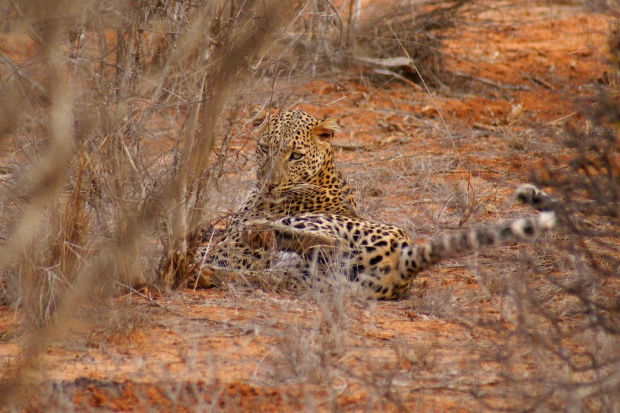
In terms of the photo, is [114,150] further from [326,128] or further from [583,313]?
[583,313]

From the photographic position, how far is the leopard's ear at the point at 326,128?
→ 6.48 meters

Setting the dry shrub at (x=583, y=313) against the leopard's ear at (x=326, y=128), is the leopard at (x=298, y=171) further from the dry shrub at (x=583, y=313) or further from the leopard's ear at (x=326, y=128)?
the dry shrub at (x=583, y=313)

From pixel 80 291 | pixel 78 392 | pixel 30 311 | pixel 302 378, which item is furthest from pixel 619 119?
pixel 30 311

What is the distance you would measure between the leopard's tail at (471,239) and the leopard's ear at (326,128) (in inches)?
59.3

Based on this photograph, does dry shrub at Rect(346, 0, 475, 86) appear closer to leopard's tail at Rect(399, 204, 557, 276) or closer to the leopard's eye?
the leopard's eye

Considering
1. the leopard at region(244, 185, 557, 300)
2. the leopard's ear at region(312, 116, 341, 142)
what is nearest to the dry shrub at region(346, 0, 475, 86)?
the leopard's ear at region(312, 116, 341, 142)

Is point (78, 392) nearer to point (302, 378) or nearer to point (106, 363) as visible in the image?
point (106, 363)

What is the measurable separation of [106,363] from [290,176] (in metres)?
2.78

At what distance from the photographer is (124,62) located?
177 inches

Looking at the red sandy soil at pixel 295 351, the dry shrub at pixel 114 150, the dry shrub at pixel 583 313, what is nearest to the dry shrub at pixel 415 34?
the red sandy soil at pixel 295 351

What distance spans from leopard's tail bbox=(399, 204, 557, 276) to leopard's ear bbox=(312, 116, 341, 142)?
1505 mm

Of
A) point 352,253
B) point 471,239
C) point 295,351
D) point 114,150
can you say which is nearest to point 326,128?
point 352,253

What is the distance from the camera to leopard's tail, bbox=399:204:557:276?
4.48 meters

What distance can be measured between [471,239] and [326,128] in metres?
2.01
